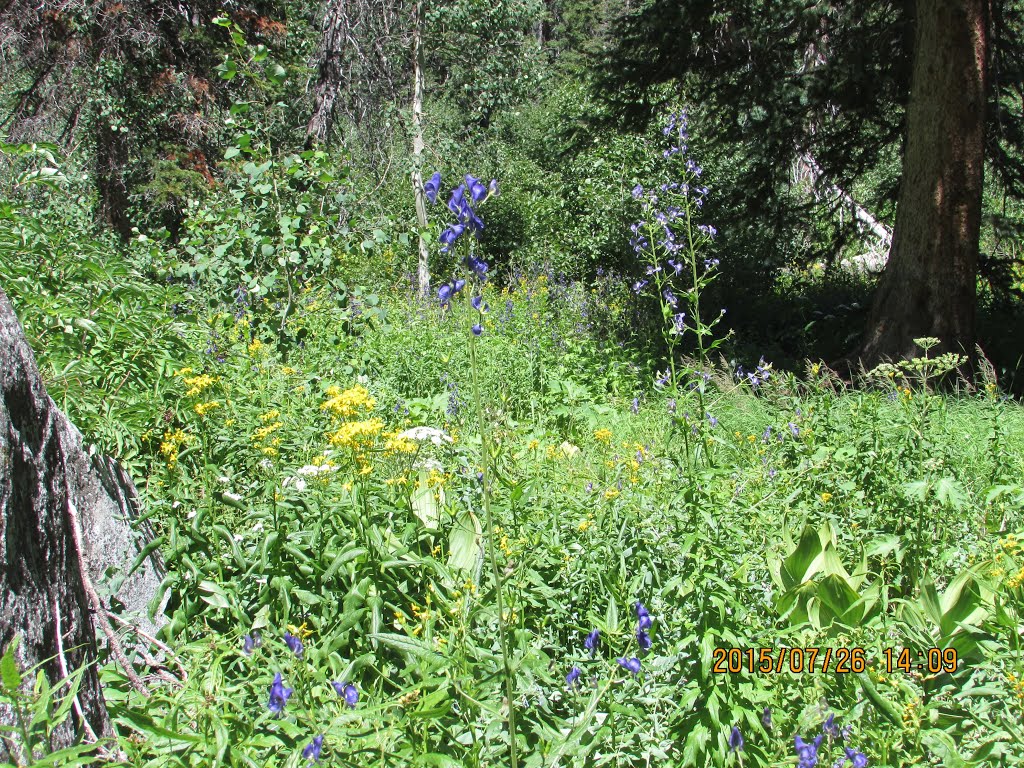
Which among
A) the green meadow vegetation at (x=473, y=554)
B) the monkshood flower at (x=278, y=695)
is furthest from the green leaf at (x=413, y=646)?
the monkshood flower at (x=278, y=695)

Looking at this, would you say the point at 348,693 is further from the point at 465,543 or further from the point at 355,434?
the point at 355,434

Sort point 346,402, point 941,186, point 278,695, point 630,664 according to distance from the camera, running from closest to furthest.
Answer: point 278,695
point 630,664
point 346,402
point 941,186

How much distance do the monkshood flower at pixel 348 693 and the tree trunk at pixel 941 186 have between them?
6.00 metres

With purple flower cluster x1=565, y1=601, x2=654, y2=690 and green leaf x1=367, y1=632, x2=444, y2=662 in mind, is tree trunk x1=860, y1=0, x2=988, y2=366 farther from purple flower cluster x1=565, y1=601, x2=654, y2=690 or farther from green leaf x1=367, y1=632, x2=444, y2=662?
green leaf x1=367, y1=632, x2=444, y2=662

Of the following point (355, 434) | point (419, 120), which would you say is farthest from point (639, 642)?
point (419, 120)

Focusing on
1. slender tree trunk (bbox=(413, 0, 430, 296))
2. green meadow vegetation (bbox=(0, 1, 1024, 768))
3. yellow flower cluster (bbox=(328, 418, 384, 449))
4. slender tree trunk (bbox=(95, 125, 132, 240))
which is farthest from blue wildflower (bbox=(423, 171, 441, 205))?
slender tree trunk (bbox=(95, 125, 132, 240))

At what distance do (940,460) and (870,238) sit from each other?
6.92 metres

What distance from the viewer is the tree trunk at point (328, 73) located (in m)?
10.1

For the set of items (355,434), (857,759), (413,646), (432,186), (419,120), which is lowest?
(857,759)

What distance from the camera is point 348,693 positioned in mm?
1833

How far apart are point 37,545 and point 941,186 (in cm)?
693

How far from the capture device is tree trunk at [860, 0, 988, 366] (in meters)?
6.36

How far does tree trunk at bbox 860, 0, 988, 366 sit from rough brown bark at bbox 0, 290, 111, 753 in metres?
6.31

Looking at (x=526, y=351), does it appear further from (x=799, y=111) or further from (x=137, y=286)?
(x=799, y=111)
